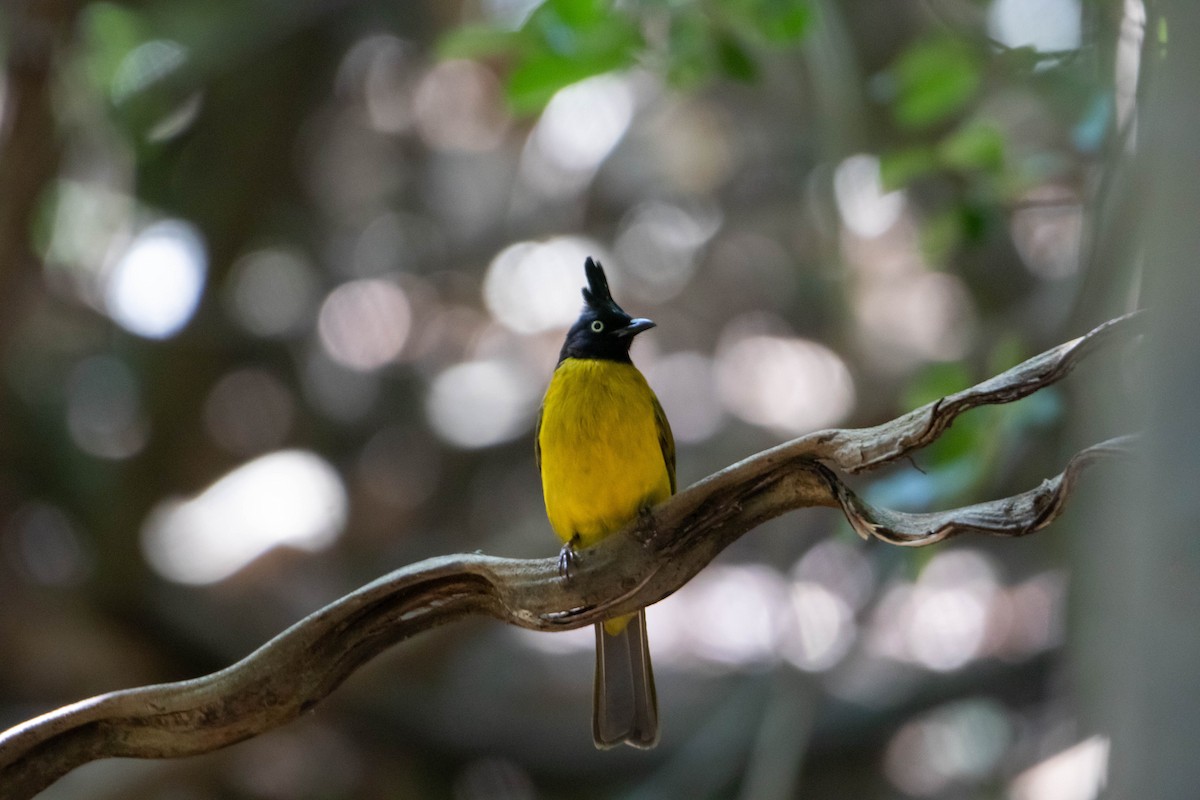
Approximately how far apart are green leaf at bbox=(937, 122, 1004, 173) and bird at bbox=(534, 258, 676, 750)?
3.73 ft

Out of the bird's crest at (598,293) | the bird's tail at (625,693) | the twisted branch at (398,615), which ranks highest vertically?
the bird's crest at (598,293)

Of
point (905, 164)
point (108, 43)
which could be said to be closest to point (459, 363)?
point (108, 43)

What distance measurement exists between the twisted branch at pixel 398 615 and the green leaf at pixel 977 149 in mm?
1869

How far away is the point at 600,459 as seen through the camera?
11.1ft

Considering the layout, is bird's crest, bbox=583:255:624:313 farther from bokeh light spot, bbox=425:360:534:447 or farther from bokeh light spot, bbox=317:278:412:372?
bokeh light spot, bbox=317:278:412:372

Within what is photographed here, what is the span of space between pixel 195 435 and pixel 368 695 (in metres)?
1.77

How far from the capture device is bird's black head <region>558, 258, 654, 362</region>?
3.96m

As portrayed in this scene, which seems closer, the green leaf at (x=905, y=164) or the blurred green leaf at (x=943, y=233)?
the green leaf at (x=905, y=164)

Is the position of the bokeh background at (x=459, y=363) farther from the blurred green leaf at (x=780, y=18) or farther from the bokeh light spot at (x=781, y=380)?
the blurred green leaf at (x=780, y=18)

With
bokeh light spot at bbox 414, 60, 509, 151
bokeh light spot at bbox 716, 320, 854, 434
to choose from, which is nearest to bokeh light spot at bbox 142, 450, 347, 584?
bokeh light spot at bbox 716, 320, 854, 434

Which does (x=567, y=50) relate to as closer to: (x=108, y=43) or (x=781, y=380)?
(x=108, y=43)

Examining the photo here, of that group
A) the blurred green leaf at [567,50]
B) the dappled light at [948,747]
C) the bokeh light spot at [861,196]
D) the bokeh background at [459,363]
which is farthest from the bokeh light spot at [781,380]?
the blurred green leaf at [567,50]

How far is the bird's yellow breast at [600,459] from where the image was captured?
11.0 feet

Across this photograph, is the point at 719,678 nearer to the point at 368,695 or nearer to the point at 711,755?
the point at 711,755
